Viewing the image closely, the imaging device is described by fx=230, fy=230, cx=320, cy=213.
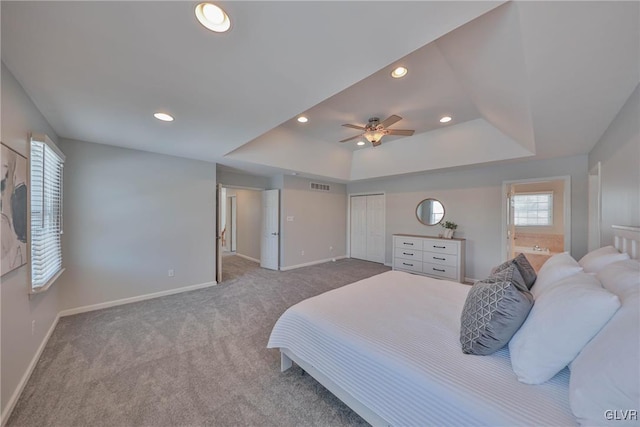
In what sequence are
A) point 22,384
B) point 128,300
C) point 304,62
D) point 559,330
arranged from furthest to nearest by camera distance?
point 128,300
point 22,384
point 304,62
point 559,330

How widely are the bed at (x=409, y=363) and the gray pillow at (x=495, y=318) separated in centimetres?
7

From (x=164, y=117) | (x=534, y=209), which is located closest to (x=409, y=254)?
(x=534, y=209)

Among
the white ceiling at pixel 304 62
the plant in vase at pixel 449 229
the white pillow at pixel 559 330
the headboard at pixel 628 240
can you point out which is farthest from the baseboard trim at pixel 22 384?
the plant in vase at pixel 449 229

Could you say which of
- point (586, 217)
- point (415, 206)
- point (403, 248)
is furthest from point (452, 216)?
point (586, 217)

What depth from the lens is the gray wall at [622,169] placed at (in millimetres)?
1595

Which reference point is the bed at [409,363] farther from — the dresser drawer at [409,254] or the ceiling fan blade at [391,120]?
the dresser drawer at [409,254]

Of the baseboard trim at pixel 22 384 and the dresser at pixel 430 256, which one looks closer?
the baseboard trim at pixel 22 384

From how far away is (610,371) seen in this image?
0.79m

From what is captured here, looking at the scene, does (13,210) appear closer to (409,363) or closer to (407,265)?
(409,363)

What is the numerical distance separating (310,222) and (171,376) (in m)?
4.27

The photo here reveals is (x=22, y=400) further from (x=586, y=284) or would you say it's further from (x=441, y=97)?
(x=441, y=97)

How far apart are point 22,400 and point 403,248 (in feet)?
17.5

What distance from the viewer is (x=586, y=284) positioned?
3.79ft

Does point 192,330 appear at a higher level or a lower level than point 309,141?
lower
